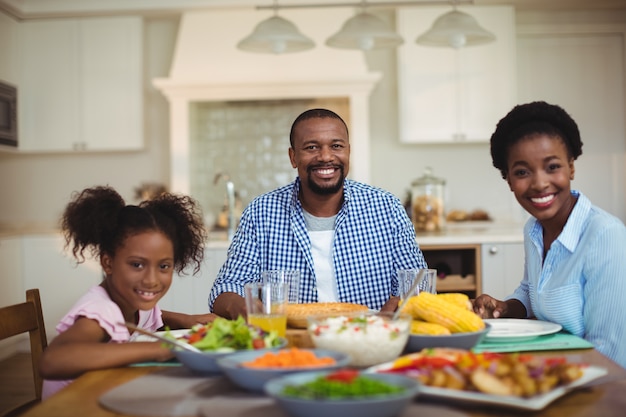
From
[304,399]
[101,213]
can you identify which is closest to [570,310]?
[304,399]

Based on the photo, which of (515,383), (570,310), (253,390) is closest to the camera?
(515,383)

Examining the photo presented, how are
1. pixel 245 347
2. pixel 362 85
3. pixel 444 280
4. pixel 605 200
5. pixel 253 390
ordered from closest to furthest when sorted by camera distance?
pixel 253 390, pixel 245 347, pixel 444 280, pixel 362 85, pixel 605 200

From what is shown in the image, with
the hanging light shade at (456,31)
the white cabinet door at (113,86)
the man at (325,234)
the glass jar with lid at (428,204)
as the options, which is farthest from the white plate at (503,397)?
the white cabinet door at (113,86)

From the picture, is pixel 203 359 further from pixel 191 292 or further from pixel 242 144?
pixel 242 144

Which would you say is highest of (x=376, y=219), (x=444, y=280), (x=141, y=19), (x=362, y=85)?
(x=141, y=19)

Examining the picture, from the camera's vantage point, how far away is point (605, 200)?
5.23 m

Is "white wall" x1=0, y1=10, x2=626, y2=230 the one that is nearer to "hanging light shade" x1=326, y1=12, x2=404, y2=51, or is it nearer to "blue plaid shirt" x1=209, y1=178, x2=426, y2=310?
"hanging light shade" x1=326, y1=12, x2=404, y2=51

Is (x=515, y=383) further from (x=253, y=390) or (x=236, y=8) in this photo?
(x=236, y=8)

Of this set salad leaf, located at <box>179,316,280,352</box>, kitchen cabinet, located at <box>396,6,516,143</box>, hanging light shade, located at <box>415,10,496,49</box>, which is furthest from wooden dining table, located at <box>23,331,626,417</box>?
kitchen cabinet, located at <box>396,6,516,143</box>

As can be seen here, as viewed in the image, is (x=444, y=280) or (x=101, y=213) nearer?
(x=101, y=213)

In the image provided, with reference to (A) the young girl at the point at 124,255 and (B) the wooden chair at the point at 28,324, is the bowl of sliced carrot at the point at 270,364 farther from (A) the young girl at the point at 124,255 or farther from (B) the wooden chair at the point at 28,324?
(B) the wooden chair at the point at 28,324

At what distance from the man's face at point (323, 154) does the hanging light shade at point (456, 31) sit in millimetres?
1666

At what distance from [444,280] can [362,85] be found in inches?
57.3

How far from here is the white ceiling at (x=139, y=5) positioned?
15.8 feet
